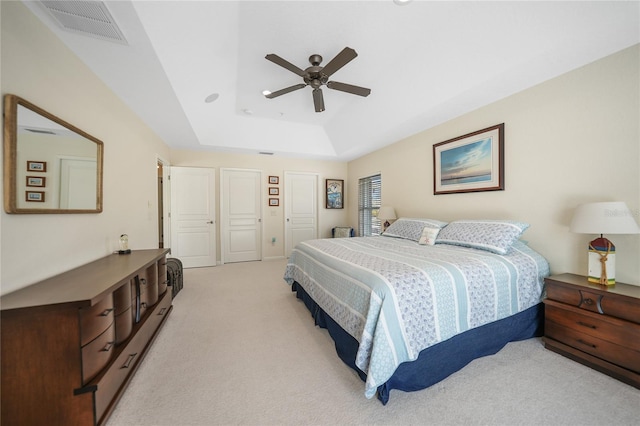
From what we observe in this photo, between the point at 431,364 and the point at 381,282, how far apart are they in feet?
2.17

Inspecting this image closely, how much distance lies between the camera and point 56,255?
1.54 m

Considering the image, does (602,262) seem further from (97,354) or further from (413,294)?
(97,354)

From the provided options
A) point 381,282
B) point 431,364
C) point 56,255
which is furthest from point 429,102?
point 56,255

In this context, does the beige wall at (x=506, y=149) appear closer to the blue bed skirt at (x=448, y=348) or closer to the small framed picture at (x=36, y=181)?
the small framed picture at (x=36, y=181)

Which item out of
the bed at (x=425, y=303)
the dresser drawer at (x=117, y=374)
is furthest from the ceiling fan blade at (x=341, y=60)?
the dresser drawer at (x=117, y=374)

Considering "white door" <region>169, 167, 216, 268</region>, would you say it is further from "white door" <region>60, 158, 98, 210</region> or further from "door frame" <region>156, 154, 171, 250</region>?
"white door" <region>60, 158, 98, 210</region>

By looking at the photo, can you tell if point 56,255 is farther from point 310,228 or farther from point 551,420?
point 310,228

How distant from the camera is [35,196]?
1.38m

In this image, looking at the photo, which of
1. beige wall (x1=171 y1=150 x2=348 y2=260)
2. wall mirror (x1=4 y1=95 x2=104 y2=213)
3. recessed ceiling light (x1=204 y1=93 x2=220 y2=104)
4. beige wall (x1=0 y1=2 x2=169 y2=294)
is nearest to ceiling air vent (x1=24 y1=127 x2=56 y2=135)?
wall mirror (x1=4 y1=95 x2=104 y2=213)

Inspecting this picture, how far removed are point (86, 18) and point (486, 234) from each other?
3624mm

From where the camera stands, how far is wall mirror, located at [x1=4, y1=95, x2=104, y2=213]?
1.24 meters

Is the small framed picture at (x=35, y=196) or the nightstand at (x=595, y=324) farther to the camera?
the nightstand at (x=595, y=324)

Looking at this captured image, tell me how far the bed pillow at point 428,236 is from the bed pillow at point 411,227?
99 millimetres

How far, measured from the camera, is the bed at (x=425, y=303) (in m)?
1.38
